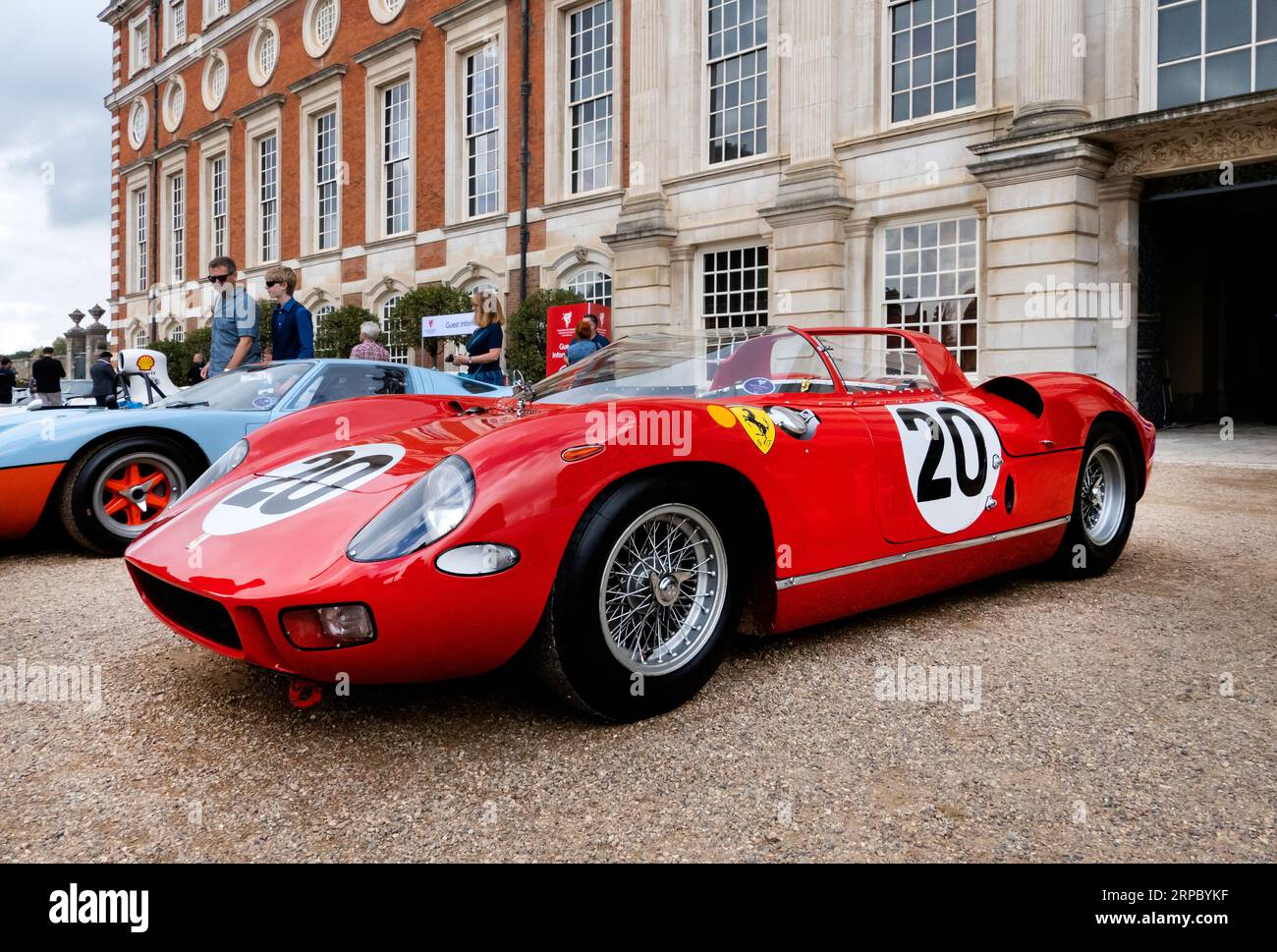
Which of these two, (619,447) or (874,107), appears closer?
(619,447)

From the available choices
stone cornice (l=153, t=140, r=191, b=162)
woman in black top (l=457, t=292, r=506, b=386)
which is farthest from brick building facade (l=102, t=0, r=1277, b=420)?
Result: woman in black top (l=457, t=292, r=506, b=386)

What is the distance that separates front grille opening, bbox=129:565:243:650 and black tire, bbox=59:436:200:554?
2.50 meters

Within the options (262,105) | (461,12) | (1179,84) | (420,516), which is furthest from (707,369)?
(262,105)

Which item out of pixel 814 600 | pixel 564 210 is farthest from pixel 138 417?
pixel 564 210

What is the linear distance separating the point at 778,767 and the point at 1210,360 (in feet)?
56.4

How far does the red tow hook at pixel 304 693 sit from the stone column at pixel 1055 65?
1140 centimetres

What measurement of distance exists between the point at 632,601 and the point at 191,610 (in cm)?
115

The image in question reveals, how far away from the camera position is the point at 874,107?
1340 cm

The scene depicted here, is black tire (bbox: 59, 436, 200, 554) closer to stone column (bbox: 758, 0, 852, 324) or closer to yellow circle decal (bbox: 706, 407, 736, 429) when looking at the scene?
yellow circle decal (bbox: 706, 407, 736, 429)

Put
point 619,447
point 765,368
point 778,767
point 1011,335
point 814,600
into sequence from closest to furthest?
point 778,767
point 619,447
point 814,600
point 765,368
point 1011,335

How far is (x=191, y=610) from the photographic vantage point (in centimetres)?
246

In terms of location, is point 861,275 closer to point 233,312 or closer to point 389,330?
point 233,312

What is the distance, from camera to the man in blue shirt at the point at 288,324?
7.00 m
